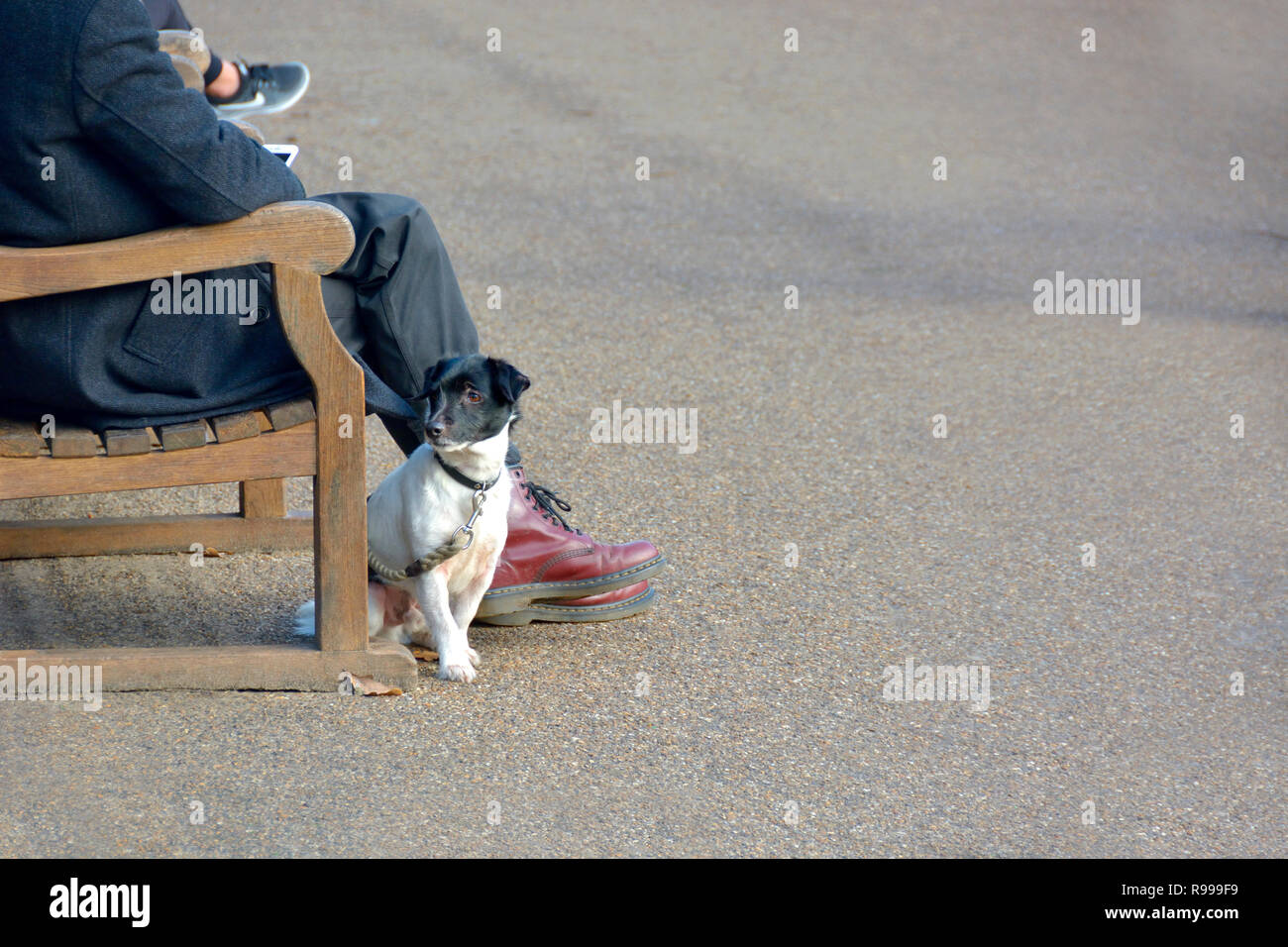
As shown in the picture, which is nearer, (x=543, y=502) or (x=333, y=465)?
(x=333, y=465)

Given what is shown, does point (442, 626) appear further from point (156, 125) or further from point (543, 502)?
point (156, 125)

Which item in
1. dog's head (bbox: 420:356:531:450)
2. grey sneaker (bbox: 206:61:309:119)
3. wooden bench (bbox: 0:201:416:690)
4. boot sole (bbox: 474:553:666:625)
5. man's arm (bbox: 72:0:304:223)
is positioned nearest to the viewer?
man's arm (bbox: 72:0:304:223)

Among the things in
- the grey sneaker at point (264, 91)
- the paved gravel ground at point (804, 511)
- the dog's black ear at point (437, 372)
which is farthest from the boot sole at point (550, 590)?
the grey sneaker at point (264, 91)

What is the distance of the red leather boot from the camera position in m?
3.63

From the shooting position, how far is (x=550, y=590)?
3676 mm

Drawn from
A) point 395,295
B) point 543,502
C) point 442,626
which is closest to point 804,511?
point 543,502

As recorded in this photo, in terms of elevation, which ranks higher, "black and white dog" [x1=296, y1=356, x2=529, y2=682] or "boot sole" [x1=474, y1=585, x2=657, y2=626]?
"black and white dog" [x1=296, y1=356, x2=529, y2=682]

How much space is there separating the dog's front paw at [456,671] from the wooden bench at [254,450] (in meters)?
0.09

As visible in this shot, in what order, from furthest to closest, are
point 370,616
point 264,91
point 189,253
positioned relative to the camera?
point 264,91 < point 370,616 < point 189,253

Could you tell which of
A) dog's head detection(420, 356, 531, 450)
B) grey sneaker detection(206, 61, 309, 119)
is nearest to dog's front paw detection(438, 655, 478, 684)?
dog's head detection(420, 356, 531, 450)

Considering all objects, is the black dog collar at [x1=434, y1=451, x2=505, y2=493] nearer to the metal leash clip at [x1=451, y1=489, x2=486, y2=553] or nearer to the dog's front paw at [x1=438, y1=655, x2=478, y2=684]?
the metal leash clip at [x1=451, y1=489, x2=486, y2=553]

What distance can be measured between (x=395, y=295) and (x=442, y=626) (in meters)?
0.79

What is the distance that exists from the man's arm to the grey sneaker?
13.0 feet

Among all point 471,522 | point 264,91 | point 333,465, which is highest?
point 264,91
